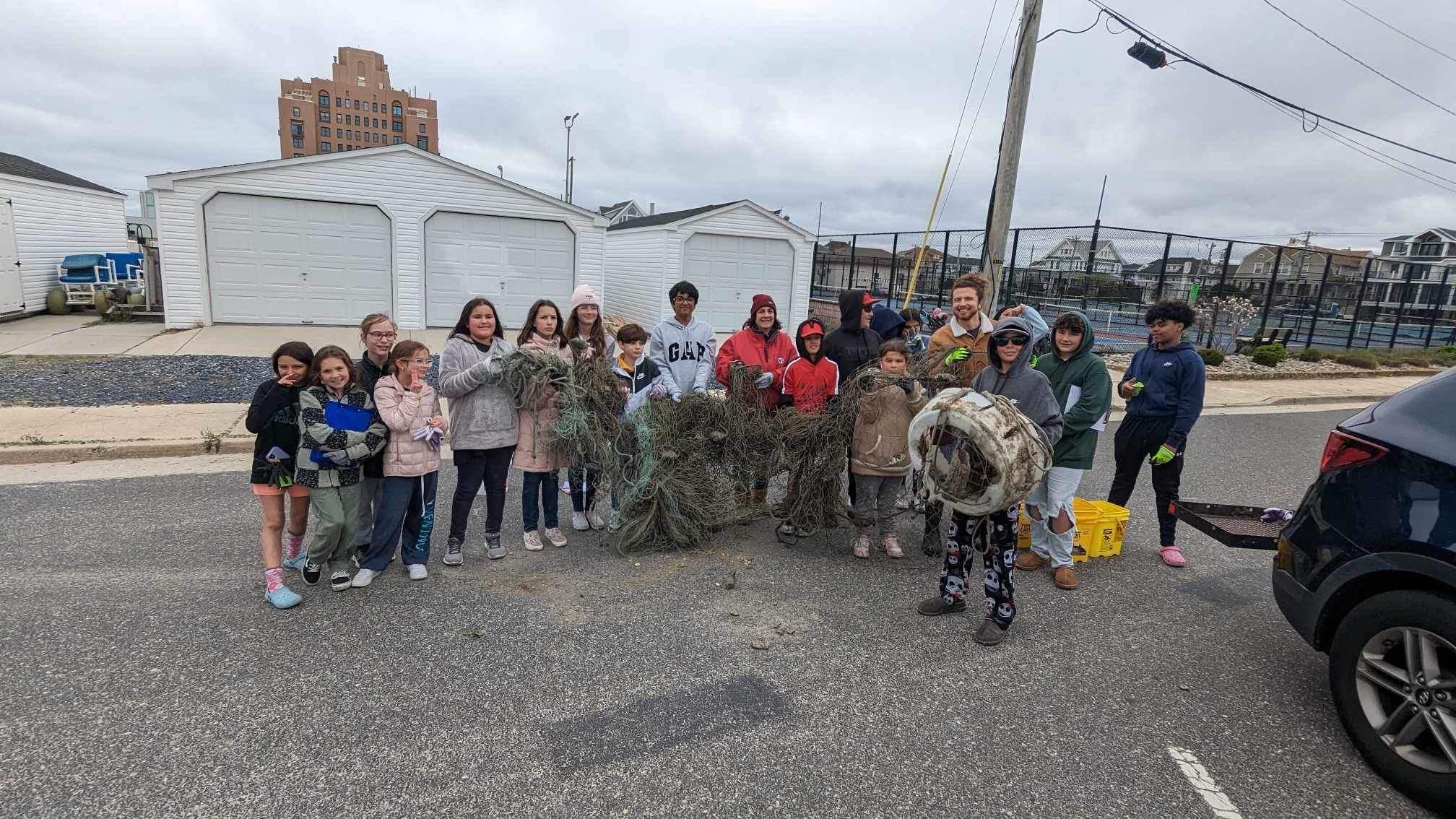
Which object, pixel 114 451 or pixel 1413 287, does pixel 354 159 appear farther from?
pixel 1413 287

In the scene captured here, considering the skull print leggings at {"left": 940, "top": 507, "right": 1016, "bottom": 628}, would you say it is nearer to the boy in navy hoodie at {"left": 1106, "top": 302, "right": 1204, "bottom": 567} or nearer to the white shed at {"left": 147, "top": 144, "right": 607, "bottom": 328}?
the boy in navy hoodie at {"left": 1106, "top": 302, "right": 1204, "bottom": 567}

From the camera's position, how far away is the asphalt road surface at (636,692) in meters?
2.63

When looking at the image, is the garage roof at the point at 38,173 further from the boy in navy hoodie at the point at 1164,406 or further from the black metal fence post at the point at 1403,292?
the black metal fence post at the point at 1403,292

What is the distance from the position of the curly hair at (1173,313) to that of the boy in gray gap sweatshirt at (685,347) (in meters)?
3.07

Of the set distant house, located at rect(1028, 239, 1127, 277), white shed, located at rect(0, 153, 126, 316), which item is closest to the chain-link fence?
distant house, located at rect(1028, 239, 1127, 277)

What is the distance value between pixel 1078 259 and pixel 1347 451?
13011 millimetres

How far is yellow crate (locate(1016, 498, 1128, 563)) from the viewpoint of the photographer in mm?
4965

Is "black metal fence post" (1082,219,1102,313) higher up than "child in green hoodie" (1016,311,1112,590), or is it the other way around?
"black metal fence post" (1082,219,1102,313)

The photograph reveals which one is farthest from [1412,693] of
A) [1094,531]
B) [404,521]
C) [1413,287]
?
[1413,287]

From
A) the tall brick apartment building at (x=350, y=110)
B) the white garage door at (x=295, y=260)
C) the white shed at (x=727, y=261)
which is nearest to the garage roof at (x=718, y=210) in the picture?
the white shed at (x=727, y=261)

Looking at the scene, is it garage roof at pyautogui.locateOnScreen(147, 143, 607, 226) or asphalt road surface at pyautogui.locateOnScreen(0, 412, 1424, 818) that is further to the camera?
garage roof at pyautogui.locateOnScreen(147, 143, 607, 226)

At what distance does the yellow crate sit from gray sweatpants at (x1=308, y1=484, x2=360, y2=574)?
13.9 ft

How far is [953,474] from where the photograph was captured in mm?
3670

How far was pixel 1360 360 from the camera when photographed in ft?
56.3
